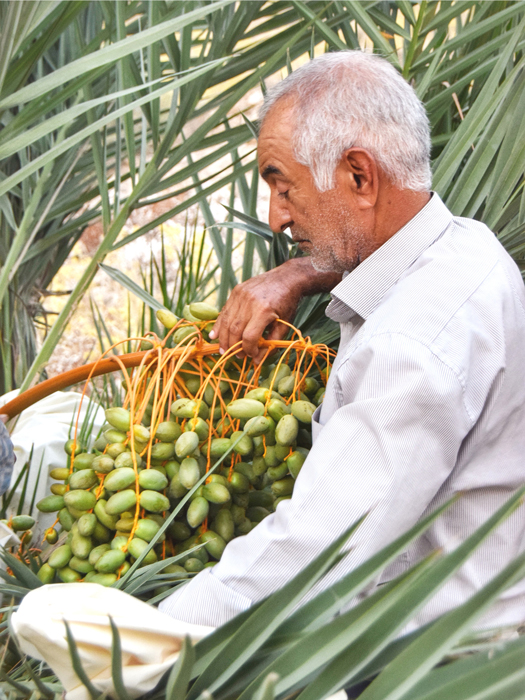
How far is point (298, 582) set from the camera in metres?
0.47

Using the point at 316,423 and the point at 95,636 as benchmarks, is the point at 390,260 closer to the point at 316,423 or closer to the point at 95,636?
the point at 316,423

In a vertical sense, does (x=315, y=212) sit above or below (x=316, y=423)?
above

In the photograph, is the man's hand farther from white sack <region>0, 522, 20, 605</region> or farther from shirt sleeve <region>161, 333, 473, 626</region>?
white sack <region>0, 522, 20, 605</region>

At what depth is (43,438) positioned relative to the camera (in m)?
1.13

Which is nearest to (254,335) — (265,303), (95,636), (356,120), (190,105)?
(265,303)

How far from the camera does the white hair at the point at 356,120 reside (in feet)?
2.74

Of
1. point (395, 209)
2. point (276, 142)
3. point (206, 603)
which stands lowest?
point (206, 603)

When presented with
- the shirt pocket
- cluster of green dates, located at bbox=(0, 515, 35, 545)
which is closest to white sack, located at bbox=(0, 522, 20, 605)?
cluster of green dates, located at bbox=(0, 515, 35, 545)

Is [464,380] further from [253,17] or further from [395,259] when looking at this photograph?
[253,17]

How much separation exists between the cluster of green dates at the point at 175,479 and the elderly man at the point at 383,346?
6 centimetres

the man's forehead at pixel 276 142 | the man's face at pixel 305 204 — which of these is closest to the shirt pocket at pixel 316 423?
the man's face at pixel 305 204

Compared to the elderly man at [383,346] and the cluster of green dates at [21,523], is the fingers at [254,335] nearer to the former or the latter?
the elderly man at [383,346]

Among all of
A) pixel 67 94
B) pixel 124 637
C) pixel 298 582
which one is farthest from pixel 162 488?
pixel 67 94

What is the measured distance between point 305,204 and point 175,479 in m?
0.39
